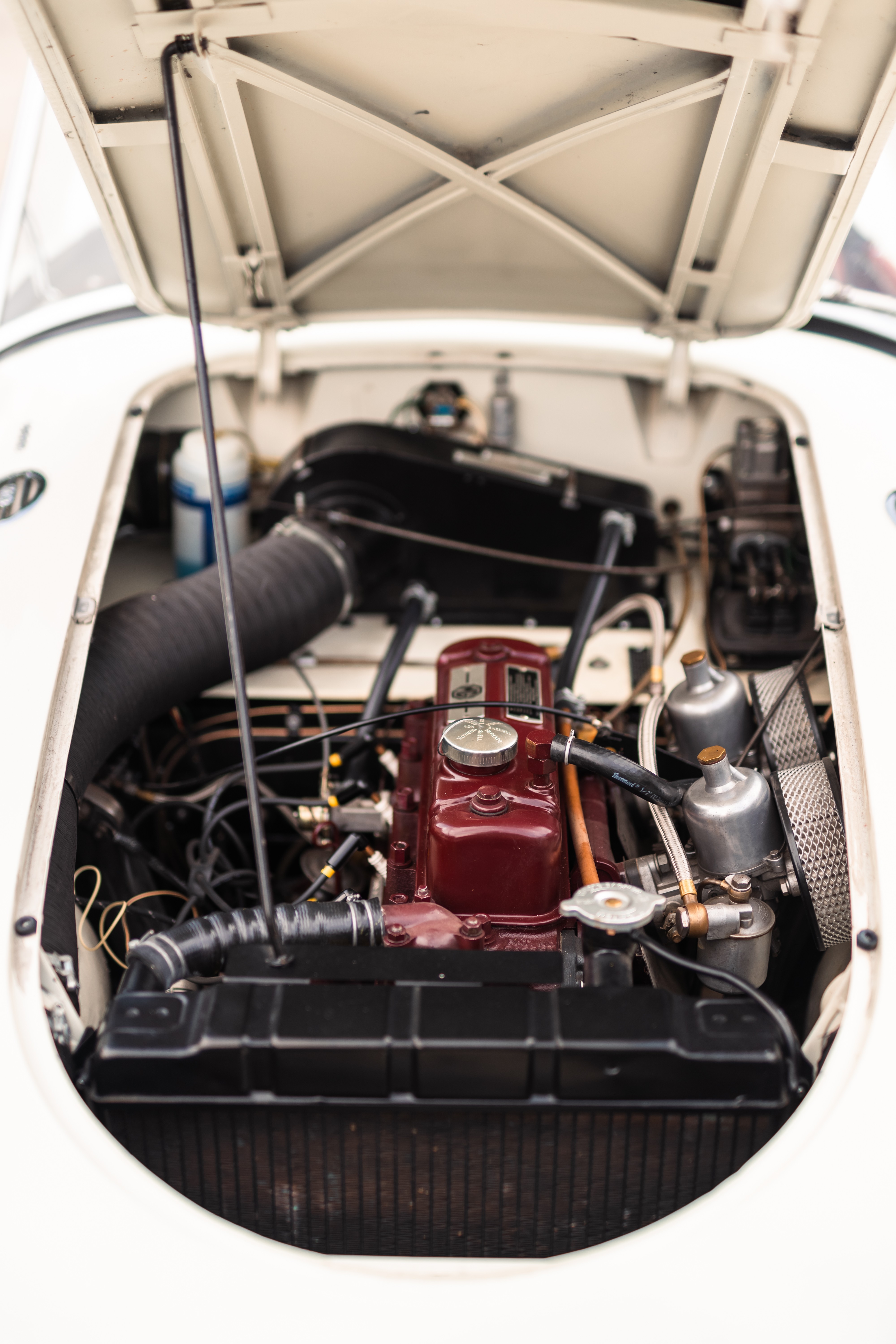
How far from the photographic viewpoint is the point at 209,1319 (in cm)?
95

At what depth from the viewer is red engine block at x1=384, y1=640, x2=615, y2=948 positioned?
1376 millimetres

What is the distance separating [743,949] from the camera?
56.6 inches

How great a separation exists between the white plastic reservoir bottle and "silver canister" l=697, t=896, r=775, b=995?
50.2 inches

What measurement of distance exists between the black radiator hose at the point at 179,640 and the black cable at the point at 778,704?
0.88 metres

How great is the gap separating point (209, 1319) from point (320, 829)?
84 cm

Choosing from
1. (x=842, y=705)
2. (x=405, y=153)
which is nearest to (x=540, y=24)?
(x=405, y=153)

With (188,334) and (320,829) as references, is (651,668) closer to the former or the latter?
(320,829)

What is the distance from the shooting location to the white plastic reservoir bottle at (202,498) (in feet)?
7.43

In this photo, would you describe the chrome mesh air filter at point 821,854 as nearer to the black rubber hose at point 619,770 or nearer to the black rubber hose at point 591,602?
the black rubber hose at point 619,770

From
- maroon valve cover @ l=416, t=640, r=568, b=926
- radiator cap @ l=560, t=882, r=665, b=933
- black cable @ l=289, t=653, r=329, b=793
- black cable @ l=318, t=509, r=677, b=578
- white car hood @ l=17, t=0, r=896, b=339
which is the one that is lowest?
radiator cap @ l=560, t=882, r=665, b=933

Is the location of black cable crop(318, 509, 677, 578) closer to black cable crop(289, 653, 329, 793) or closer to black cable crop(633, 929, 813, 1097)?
black cable crop(289, 653, 329, 793)

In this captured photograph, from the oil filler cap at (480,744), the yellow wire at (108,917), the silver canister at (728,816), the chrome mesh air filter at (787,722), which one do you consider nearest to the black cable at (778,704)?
the chrome mesh air filter at (787,722)

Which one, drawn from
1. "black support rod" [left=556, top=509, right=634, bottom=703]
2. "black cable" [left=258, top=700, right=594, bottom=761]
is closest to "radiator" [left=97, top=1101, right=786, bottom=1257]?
"black cable" [left=258, top=700, right=594, bottom=761]

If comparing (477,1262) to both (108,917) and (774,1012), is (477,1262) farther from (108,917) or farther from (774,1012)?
(108,917)
